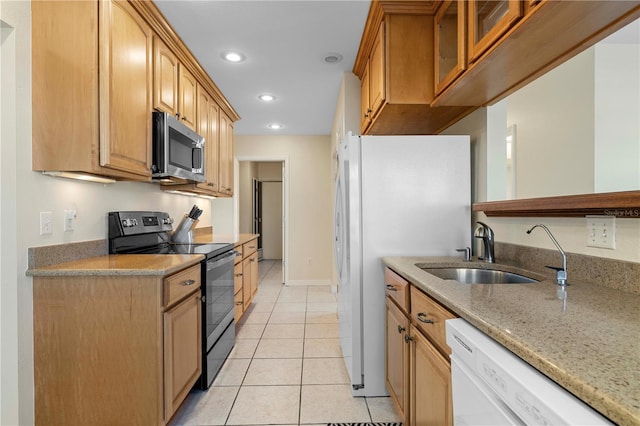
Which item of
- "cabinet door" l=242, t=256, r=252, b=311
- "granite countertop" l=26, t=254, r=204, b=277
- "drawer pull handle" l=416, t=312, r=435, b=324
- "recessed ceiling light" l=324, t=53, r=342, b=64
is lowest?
"cabinet door" l=242, t=256, r=252, b=311

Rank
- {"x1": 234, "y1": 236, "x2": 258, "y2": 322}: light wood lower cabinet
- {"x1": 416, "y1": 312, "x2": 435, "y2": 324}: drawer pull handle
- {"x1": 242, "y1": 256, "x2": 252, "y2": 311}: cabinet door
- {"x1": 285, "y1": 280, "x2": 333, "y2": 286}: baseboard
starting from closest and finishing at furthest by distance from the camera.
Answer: {"x1": 416, "y1": 312, "x2": 435, "y2": 324}: drawer pull handle, {"x1": 234, "y1": 236, "x2": 258, "y2": 322}: light wood lower cabinet, {"x1": 242, "y1": 256, "x2": 252, "y2": 311}: cabinet door, {"x1": 285, "y1": 280, "x2": 333, "y2": 286}: baseboard

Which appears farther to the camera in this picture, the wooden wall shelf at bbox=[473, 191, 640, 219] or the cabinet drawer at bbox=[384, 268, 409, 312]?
the cabinet drawer at bbox=[384, 268, 409, 312]

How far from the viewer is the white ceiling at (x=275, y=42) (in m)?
2.12

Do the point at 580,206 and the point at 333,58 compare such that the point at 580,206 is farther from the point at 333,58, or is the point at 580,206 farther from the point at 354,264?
the point at 333,58

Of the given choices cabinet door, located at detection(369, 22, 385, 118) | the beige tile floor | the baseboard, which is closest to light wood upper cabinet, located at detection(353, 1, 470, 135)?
cabinet door, located at detection(369, 22, 385, 118)

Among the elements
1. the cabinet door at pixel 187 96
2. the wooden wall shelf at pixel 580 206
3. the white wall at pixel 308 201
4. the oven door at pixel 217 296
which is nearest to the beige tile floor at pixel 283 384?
the oven door at pixel 217 296

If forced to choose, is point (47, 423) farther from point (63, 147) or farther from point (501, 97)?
point (501, 97)

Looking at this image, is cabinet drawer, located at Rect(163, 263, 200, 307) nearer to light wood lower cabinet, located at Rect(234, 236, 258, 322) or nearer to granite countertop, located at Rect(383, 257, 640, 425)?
light wood lower cabinet, located at Rect(234, 236, 258, 322)

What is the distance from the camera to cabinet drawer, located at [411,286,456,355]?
1.10 m

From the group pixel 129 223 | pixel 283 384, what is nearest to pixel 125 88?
pixel 129 223

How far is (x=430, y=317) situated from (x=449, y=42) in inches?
60.3

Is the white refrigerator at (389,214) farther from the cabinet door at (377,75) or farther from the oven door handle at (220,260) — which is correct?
the oven door handle at (220,260)

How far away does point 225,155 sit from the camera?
375cm

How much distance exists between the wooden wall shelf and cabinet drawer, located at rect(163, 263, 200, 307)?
1.71 meters
